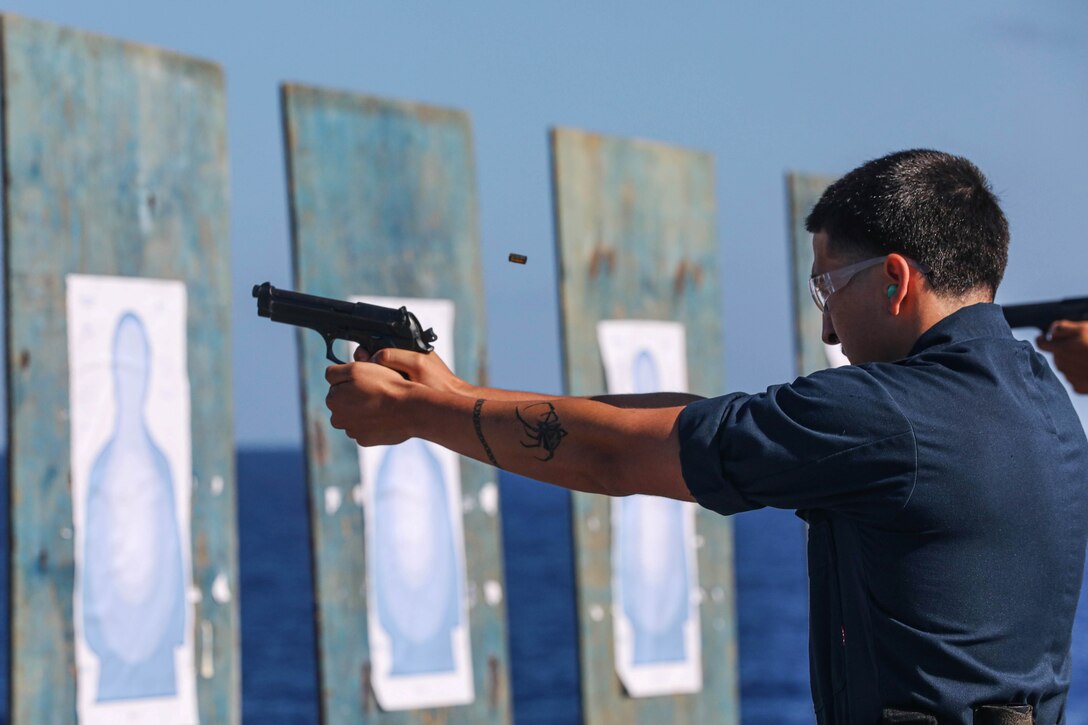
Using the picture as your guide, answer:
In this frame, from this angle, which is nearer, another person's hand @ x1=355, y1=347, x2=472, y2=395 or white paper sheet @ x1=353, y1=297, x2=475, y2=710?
another person's hand @ x1=355, y1=347, x2=472, y2=395

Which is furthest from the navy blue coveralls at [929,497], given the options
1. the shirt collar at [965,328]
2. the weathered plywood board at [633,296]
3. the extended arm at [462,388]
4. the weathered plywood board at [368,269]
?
the weathered plywood board at [633,296]

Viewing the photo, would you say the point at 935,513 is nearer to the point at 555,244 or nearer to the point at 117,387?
the point at 117,387

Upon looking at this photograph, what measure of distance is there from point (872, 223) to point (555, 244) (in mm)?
3081

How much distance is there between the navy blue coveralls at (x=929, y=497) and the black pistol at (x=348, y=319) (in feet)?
3.01

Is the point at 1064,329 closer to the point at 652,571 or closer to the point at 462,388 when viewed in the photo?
the point at 652,571

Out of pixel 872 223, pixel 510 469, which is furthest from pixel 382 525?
pixel 872 223

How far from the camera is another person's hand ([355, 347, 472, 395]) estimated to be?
2.70 metres

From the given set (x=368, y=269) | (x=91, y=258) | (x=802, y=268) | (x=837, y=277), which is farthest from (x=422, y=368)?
(x=802, y=268)

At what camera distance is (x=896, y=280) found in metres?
2.28

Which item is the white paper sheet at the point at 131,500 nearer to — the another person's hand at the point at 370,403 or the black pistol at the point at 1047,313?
the another person's hand at the point at 370,403

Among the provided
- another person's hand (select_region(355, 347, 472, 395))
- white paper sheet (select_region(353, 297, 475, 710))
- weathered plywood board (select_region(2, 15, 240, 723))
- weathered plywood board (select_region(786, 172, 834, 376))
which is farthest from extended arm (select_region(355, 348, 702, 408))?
weathered plywood board (select_region(786, 172, 834, 376))

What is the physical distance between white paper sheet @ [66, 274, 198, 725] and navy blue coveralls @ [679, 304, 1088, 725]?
2.44 m

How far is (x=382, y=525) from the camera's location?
15.6 ft

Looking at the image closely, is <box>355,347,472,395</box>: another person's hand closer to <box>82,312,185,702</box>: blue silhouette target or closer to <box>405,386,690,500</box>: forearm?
<box>405,386,690,500</box>: forearm
